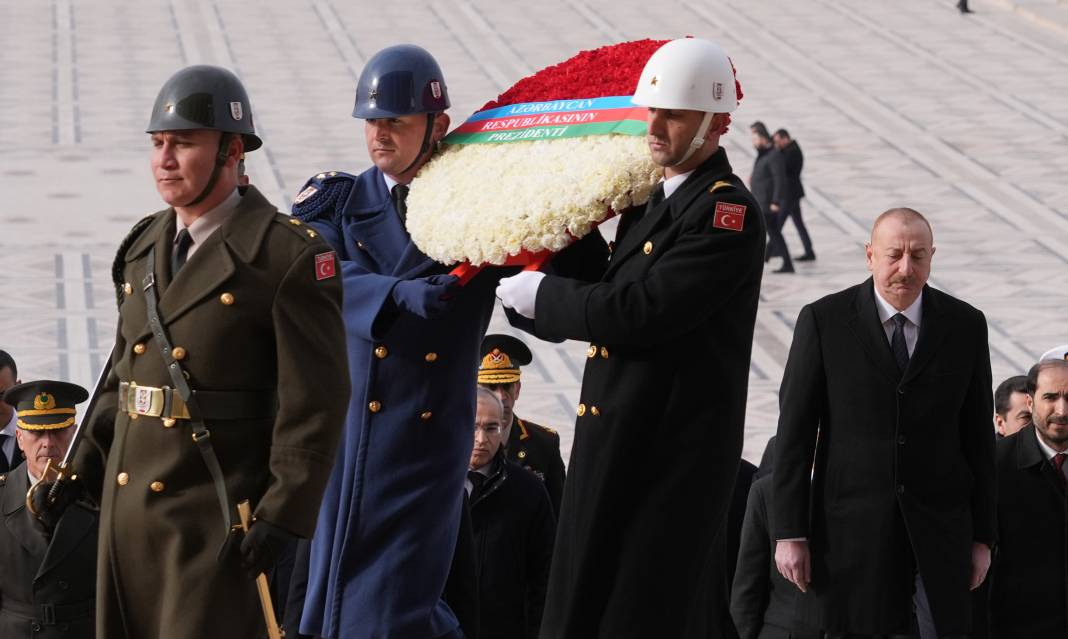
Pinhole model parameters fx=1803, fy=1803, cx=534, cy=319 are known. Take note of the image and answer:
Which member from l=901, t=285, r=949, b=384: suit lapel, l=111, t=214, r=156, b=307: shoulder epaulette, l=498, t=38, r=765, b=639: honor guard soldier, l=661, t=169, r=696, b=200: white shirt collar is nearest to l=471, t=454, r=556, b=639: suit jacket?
l=901, t=285, r=949, b=384: suit lapel

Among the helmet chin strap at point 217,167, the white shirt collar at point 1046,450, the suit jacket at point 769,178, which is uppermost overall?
the helmet chin strap at point 217,167

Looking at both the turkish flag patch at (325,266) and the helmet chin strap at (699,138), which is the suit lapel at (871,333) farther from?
the turkish flag patch at (325,266)

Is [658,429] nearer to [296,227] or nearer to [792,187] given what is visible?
[296,227]

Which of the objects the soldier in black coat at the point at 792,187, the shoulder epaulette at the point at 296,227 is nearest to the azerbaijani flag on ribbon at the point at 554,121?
the shoulder epaulette at the point at 296,227

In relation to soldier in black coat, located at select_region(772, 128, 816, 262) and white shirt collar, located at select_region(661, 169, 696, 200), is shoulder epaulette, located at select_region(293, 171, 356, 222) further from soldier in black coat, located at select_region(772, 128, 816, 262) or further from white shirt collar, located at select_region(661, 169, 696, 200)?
soldier in black coat, located at select_region(772, 128, 816, 262)

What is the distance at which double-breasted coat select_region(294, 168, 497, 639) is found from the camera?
4.62m

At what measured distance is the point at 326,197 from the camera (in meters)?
4.73

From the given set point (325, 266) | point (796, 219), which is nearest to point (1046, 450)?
point (325, 266)

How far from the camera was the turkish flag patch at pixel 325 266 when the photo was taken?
384 cm

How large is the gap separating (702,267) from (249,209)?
39.1 inches

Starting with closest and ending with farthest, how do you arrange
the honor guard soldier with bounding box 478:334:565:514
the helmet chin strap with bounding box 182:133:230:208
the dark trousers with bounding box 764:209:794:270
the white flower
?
the helmet chin strap with bounding box 182:133:230:208 → the white flower → the honor guard soldier with bounding box 478:334:565:514 → the dark trousers with bounding box 764:209:794:270

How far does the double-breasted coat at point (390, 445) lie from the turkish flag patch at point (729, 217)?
873 millimetres

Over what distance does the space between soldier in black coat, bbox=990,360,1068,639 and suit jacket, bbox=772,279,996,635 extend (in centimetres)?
65

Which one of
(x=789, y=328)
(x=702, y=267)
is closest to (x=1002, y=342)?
(x=789, y=328)
